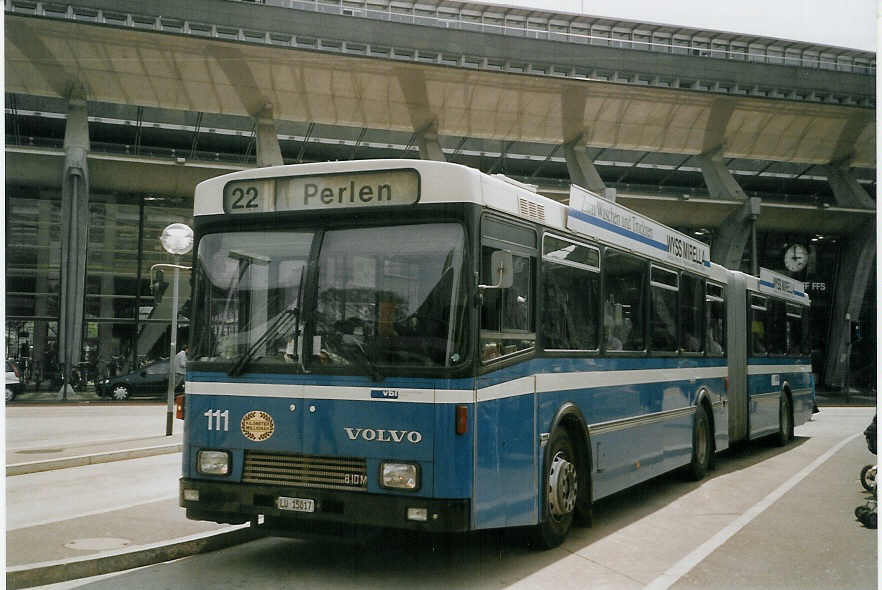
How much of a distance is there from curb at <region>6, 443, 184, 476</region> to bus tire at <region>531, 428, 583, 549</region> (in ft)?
24.7

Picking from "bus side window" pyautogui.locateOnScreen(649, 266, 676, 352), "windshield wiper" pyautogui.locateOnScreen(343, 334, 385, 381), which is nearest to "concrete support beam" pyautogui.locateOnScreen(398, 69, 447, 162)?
"bus side window" pyautogui.locateOnScreen(649, 266, 676, 352)

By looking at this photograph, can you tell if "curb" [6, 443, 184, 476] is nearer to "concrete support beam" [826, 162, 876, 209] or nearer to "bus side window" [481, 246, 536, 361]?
"bus side window" [481, 246, 536, 361]

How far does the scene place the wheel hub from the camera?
7.71 meters

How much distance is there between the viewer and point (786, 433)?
1739cm

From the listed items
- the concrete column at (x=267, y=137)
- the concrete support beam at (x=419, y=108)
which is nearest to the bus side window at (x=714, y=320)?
the concrete support beam at (x=419, y=108)

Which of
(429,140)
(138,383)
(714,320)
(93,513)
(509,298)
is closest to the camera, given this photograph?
(509,298)

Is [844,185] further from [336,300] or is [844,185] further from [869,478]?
[336,300]

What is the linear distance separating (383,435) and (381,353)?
0.57m

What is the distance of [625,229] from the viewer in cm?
968

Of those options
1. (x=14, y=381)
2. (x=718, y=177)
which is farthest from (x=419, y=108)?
(x=14, y=381)

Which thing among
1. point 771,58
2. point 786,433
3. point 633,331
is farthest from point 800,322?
point 633,331

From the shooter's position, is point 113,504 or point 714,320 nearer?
point 113,504

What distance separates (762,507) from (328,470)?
19.0 ft

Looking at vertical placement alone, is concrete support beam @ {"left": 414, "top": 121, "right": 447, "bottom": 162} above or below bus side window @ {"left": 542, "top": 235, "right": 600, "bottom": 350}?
above
